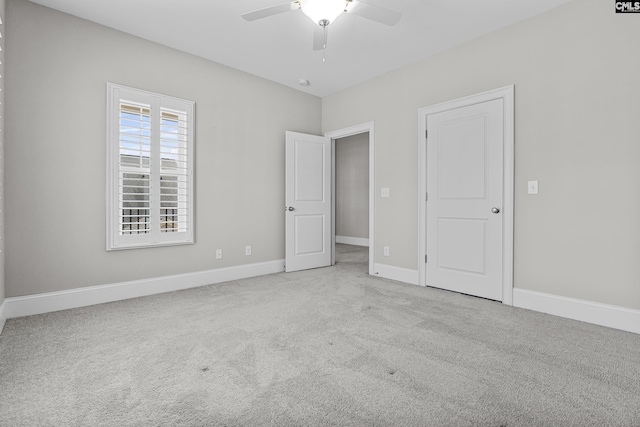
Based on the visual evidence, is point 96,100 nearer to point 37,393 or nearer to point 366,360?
point 37,393

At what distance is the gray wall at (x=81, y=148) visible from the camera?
2.76 metres

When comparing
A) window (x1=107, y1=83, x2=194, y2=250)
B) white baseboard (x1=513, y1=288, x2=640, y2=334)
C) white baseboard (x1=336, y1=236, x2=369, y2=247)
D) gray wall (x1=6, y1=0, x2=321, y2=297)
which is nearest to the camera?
white baseboard (x1=513, y1=288, x2=640, y2=334)

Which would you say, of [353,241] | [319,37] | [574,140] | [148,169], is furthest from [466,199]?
[353,241]

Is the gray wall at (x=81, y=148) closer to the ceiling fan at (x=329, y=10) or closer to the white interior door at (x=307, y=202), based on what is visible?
the white interior door at (x=307, y=202)

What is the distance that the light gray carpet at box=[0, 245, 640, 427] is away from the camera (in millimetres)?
1481

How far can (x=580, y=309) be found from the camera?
271 cm

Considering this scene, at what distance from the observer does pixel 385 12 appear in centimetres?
231

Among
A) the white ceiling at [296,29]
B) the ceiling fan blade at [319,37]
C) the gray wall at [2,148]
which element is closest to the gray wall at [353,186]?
the white ceiling at [296,29]

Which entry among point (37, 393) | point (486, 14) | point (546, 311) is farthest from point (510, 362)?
point (486, 14)

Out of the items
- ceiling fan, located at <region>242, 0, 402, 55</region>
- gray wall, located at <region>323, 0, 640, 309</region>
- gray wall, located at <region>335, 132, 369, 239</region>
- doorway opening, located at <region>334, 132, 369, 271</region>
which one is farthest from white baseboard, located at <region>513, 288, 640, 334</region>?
gray wall, located at <region>335, 132, 369, 239</region>

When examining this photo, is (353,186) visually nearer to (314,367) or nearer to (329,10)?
(329,10)

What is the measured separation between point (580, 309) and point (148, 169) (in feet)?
14.5

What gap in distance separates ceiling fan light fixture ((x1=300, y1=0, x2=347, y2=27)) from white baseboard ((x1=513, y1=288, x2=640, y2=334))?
2988mm

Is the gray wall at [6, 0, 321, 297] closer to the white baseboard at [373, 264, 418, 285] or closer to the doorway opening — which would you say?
the white baseboard at [373, 264, 418, 285]
